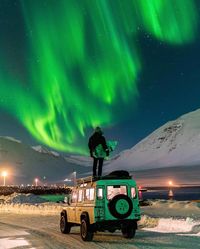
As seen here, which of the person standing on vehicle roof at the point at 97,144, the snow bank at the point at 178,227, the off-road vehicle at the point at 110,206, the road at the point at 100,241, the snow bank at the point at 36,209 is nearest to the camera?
the road at the point at 100,241

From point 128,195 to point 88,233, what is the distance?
2.14 meters

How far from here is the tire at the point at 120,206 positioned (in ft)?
61.1

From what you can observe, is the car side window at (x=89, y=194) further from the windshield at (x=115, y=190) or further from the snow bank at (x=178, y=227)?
the snow bank at (x=178, y=227)

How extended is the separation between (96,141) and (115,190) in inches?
151

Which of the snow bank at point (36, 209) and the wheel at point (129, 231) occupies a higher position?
the snow bank at point (36, 209)

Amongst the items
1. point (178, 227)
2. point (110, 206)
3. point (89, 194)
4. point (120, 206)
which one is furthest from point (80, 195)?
point (178, 227)

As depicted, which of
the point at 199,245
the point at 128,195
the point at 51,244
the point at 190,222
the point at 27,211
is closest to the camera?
the point at 199,245

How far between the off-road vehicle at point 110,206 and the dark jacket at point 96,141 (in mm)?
2952

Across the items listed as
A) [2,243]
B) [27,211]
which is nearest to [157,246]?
[2,243]

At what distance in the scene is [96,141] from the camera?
22609mm

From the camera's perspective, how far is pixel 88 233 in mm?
18578

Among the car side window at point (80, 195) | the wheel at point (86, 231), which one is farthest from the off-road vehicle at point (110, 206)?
the car side window at point (80, 195)

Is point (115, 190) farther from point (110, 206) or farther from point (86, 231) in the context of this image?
point (86, 231)

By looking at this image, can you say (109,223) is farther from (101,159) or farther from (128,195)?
(101,159)
